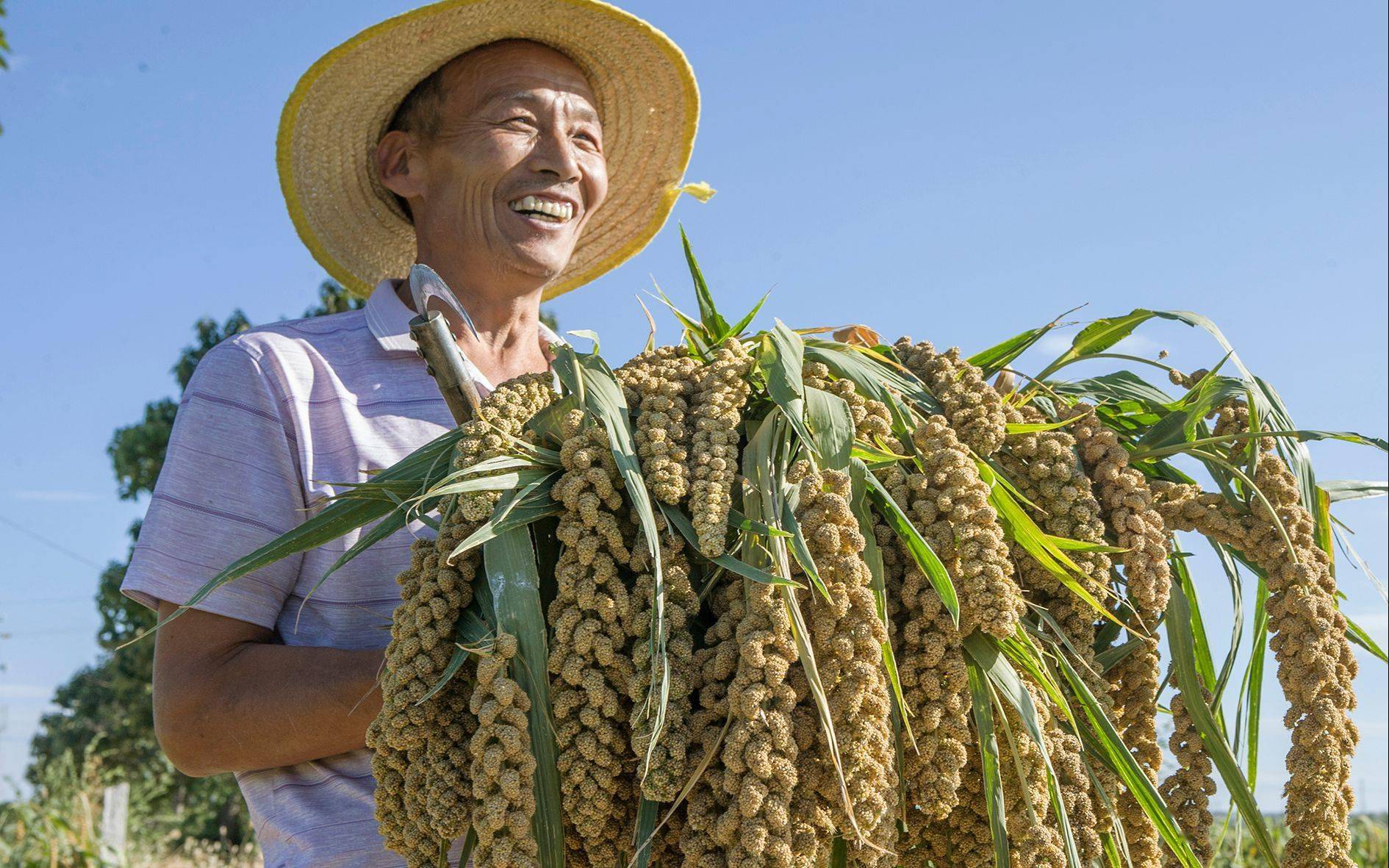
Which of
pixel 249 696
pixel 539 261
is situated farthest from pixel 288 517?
pixel 539 261

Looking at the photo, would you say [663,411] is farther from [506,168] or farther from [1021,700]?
[506,168]

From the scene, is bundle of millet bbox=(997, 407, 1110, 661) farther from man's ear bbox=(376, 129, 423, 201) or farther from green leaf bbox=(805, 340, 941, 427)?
man's ear bbox=(376, 129, 423, 201)

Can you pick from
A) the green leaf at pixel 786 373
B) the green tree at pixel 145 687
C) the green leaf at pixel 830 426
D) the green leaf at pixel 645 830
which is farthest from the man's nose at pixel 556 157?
the green tree at pixel 145 687

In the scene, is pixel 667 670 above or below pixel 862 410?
below

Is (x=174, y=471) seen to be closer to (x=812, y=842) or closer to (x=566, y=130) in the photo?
(x=566, y=130)

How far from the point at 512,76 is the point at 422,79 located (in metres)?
0.27

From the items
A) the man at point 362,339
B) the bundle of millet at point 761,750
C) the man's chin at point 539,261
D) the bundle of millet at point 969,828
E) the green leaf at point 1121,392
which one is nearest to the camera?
the bundle of millet at point 761,750

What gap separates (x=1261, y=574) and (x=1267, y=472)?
A: 0.43 ft

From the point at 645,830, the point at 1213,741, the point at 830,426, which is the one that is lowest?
the point at 645,830

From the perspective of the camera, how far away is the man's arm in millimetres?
1763

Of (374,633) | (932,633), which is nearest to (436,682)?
(932,633)

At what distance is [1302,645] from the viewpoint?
144cm

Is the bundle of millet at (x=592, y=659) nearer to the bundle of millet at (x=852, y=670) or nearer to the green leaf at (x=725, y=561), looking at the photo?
the green leaf at (x=725, y=561)

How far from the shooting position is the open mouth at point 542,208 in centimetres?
245
